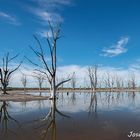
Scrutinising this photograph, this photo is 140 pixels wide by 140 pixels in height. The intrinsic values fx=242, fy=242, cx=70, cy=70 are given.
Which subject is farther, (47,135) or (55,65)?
(55,65)

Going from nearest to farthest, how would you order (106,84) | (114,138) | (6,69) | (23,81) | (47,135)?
(114,138) < (47,135) < (6,69) < (23,81) < (106,84)

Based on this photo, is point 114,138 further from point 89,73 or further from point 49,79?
point 89,73

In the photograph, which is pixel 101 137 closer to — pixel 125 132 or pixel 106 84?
pixel 125 132

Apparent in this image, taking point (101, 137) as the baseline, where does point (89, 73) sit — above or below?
above

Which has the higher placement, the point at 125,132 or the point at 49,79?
the point at 49,79

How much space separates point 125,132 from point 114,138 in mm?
1123

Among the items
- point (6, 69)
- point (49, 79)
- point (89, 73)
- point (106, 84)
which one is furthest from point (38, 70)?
point (106, 84)

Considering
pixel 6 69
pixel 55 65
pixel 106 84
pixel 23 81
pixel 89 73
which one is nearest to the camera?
pixel 55 65

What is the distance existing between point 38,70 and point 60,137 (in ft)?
69.3

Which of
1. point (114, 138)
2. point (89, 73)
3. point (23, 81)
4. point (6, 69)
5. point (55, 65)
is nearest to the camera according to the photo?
point (114, 138)

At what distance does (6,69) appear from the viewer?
3894cm

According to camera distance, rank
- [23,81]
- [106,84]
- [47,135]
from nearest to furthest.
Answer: [47,135] < [23,81] < [106,84]

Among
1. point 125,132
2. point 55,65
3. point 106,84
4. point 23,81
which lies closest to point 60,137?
point 125,132

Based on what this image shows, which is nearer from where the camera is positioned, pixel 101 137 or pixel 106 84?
pixel 101 137
